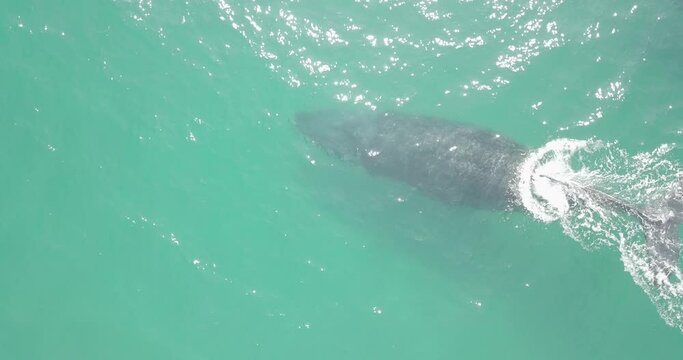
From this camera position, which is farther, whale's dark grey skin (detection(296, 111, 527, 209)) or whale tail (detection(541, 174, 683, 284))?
whale's dark grey skin (detection(296, 111, 527, 209))

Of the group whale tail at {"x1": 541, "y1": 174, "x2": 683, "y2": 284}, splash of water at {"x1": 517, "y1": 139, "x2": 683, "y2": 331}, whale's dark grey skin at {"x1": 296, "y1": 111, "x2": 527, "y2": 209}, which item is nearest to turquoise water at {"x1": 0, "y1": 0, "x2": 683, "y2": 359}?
splash of water at {"x1": 517, "y1": 139, "x2": 683, "y2": 331}

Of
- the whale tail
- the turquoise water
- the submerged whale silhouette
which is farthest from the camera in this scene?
the turquoise water

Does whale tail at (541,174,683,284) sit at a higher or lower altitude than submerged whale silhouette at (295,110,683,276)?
lower

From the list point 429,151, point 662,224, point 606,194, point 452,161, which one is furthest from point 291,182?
point 662,224

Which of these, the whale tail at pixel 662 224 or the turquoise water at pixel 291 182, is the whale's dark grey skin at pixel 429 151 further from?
the whale tail at pixel 662 224

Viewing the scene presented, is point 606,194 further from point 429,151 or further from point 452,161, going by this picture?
point 429,151

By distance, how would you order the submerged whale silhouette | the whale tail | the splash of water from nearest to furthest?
the whale tail, the submerged whale silhouette, the splash of water

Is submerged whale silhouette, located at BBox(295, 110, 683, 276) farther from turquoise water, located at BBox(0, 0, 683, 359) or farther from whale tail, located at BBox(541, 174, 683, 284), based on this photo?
turquoise water, located at BBox(0, 0, 683, 359)
